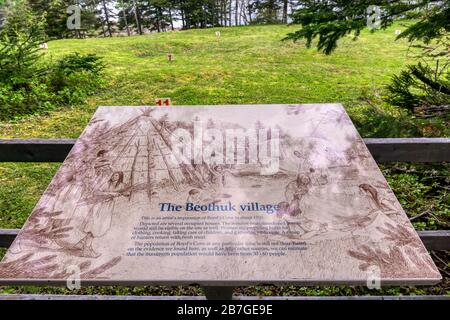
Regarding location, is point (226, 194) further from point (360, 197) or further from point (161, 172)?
point (360, 197)

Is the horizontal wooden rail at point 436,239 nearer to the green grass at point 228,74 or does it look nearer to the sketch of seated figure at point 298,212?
the sketch of seated figure at point 298,212

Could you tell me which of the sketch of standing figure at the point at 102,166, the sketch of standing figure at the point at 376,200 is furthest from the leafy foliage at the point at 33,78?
the sketch of standing figure at the point at 376,200

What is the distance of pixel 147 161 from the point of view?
186 centimetres

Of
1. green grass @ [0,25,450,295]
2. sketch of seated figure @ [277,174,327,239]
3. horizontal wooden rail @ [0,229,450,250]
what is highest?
sketch of seated figure @ [277,174,327,239]

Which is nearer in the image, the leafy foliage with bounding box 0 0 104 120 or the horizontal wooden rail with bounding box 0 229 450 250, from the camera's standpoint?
the horizontal wooden rail with bounding box 0 229 450 250

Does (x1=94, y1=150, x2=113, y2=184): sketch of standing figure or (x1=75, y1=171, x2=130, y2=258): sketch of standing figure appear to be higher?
(x1=94, y1=150, x2=113, y2=184): sketch of standing figure

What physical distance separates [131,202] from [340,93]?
357 inches

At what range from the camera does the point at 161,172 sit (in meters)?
1.80

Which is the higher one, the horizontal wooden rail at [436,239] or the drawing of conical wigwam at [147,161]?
the drawing of conical wigwam at [147,161]

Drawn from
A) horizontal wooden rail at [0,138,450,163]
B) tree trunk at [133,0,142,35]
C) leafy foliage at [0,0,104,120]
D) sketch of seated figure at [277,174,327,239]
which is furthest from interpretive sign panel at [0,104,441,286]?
tree trunk at [133,0,142,35]

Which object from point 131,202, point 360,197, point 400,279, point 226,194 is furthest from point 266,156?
point 400,279

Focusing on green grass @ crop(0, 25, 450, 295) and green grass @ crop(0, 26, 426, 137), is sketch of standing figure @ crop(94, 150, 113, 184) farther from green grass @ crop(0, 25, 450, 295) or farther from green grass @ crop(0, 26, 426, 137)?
green grass @ crop(0, 26, 426, 137)

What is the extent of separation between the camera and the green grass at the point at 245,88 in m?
4.01

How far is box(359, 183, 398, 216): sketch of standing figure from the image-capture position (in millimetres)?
1583
